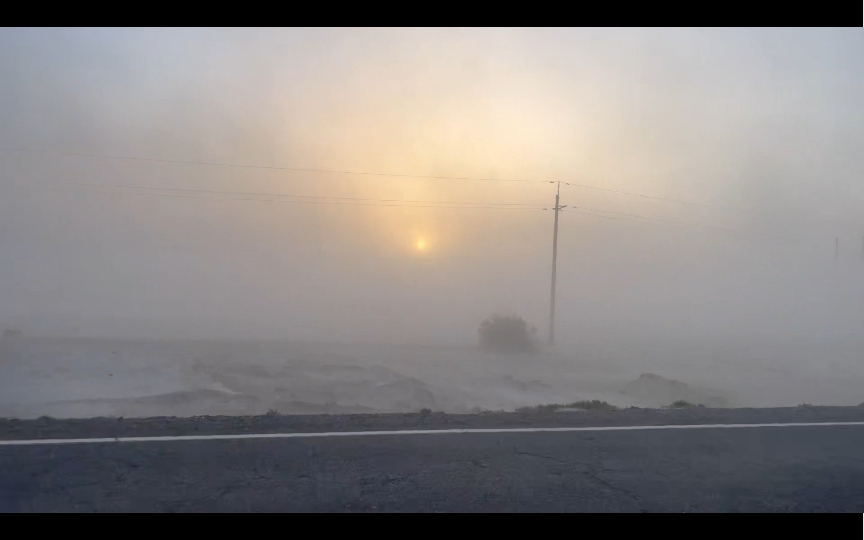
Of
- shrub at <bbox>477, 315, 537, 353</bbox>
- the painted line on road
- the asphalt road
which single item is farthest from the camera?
shrub at <bbox>477, 315, 537, 353</bbox>

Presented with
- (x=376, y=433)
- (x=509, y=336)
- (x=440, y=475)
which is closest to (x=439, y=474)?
(x=440, y=475)

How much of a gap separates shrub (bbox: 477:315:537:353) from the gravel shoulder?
3605 cm

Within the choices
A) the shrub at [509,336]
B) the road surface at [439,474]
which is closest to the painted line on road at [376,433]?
the road surface at [439,474]

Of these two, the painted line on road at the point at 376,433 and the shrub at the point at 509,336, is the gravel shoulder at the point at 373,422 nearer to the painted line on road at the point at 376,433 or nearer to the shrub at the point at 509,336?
the painted line on road at the point at 376,433

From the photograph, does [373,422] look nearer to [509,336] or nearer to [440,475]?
[440,475]

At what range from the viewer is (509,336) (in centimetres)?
4816

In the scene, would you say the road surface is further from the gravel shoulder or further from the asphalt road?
the gravel shoulder

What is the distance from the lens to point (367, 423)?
9.49 metres

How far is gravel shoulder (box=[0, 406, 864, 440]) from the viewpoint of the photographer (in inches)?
337

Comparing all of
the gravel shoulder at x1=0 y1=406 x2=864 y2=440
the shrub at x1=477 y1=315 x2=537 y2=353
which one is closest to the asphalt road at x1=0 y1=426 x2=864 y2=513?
the gravel shoulder at x1=0 y1=406 x2=864 y2=440

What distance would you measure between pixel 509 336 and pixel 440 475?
137 feet

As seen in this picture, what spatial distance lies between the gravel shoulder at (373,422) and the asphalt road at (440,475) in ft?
2.65
